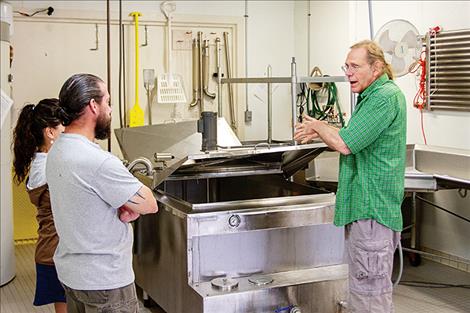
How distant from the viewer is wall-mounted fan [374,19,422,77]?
4387 millimetres

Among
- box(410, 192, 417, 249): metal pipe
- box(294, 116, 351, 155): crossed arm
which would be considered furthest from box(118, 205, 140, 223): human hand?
box(410, 192, 417, 249): metal pipe

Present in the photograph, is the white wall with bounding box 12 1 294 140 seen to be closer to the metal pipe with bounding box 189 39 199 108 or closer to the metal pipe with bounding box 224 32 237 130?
the metal pipe with bounding box 224 32 237 130

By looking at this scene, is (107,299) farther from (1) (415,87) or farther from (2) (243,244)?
(1) (415,87)

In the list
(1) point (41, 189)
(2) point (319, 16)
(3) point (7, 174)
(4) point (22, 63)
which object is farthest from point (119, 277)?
(2) point (319, 16)

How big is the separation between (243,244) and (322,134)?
73cm

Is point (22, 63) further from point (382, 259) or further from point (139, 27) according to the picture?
point (382, 259)

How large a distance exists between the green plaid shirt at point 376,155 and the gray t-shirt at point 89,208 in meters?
1.11

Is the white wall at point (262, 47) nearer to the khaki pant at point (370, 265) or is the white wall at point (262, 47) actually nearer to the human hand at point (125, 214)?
the khaki pant at point (370, 265)

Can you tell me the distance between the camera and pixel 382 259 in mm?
2670

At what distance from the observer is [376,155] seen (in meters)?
2.68

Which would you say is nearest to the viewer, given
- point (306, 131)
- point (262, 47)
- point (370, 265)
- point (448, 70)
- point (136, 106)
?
point (370, 265)

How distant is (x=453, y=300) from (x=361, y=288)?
159 centimetres

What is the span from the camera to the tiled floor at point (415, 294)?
12.7 ft

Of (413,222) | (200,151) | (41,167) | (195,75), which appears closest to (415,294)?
(413,222)
